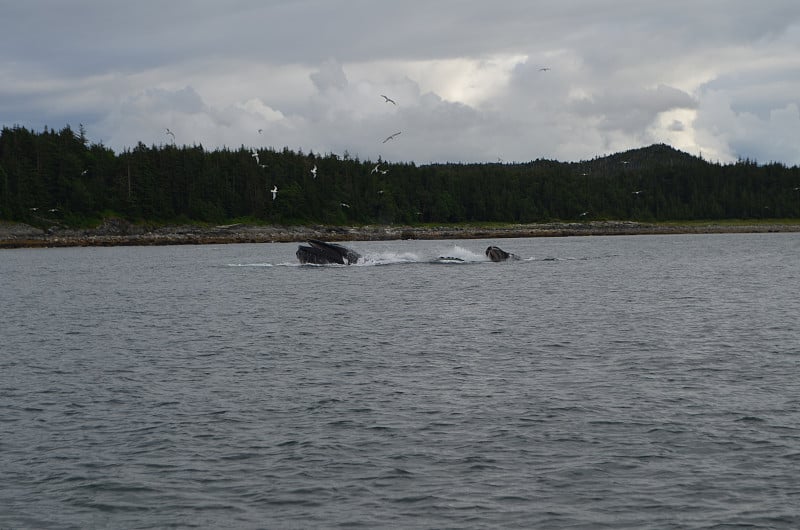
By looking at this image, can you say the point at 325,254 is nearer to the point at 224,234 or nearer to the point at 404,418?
the point at 404,418

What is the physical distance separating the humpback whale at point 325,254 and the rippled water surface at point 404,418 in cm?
3086

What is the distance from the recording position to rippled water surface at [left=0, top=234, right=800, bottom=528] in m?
12.3

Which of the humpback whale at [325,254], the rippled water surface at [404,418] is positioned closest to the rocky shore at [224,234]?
the humpback whale at [325,254]

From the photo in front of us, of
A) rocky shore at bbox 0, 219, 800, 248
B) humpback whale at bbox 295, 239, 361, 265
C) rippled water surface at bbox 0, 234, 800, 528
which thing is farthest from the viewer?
rocky shore at bbox 0, 219, 800, 248

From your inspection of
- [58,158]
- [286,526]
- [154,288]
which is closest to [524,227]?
[58,158]

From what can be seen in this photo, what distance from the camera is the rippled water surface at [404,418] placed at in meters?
12.3

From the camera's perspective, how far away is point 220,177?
183 metres

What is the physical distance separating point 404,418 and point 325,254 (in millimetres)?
54006

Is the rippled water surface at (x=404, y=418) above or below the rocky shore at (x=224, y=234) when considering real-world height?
below

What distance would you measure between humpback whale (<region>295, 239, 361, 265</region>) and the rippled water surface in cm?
3086

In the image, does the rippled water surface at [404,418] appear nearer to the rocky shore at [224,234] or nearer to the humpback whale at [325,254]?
the humpback whale at [325,254]

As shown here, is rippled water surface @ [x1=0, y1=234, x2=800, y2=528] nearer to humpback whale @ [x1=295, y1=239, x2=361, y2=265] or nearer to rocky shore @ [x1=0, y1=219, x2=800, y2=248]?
humpback whale @ [x1=295, y1=239, x2=361, y2=265]

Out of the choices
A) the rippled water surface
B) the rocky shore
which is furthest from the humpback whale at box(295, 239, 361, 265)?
the rocky shore

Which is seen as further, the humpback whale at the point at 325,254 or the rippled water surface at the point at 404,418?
the humpback whale at the point at 325,254
